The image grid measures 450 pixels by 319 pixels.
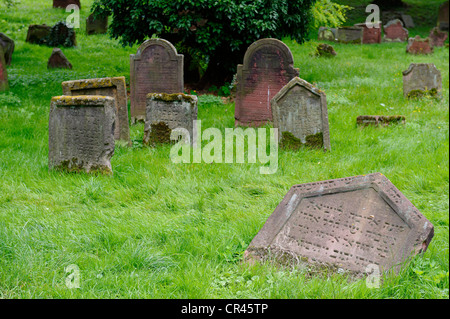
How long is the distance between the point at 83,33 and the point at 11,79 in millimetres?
9439

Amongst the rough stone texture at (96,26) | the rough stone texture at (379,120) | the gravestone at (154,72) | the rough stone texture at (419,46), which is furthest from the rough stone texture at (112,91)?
the rough stone texture at (96,26)

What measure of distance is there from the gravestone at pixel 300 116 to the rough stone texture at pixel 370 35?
1708 cm

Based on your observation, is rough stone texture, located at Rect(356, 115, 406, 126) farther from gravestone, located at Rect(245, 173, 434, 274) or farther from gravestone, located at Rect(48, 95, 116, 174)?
gravestone, located at Rect(245, 173, 434, 274)

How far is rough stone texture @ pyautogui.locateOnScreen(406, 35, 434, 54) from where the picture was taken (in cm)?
1917

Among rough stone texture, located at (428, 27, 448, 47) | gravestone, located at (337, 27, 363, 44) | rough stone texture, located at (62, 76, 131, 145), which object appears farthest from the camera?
gravestone, located at (337, 27, 363, 44)

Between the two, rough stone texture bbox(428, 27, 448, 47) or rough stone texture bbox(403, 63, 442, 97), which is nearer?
rough stone texture bbox(403, 63, 442, 97)

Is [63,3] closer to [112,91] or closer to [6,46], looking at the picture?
[6,46]

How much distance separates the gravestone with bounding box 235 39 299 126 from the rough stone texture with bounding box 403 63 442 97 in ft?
11.7

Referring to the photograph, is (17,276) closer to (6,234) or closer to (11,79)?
(6,234)

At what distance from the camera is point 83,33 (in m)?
21.7

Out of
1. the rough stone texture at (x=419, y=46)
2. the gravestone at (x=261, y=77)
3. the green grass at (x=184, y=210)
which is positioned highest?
the rough stone texture at (x=419, y=46)

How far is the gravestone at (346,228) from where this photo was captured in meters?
3.84

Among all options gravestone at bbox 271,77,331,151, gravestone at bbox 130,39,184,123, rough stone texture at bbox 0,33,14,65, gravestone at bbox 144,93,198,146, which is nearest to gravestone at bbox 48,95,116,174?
gravestone at bbox 144,93,198,146

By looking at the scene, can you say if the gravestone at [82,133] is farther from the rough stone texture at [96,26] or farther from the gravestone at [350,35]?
the gravestone at [350,35]
